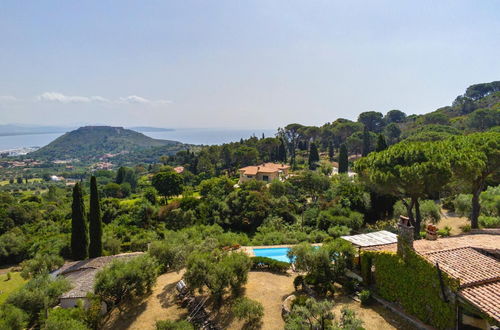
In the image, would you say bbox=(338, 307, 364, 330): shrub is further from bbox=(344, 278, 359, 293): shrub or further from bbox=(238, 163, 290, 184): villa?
bbox=(238, 163, 290, 184): villa

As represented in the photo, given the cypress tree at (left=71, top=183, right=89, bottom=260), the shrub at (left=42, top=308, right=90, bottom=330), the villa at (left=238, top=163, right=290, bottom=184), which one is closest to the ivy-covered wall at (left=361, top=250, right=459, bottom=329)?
the shrub at (left=42, top=308, right=90, bottom=330)

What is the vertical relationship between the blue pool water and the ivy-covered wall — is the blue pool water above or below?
below

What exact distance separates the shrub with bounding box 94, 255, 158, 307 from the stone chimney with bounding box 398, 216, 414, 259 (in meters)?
10.3

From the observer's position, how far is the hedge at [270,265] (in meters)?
15.7

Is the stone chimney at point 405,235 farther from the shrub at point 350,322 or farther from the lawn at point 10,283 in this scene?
the lawn at point 10,283

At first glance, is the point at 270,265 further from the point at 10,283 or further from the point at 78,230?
the point at 10,283

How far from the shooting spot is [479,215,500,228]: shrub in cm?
1859

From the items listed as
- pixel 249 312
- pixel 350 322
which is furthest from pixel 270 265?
pixel 350 322

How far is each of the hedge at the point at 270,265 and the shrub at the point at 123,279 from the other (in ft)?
17.5

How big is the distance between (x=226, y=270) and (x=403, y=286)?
21.7 ft

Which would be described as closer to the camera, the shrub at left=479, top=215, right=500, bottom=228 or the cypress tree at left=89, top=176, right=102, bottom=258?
the shrub at left=479, top=215, right=500, bottom=228

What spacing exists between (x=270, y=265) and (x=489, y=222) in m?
14.3

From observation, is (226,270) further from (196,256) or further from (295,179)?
(295,179)

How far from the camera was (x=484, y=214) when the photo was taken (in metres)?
21.1
